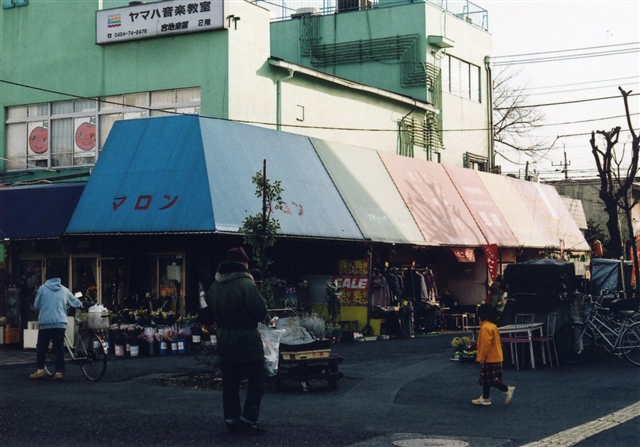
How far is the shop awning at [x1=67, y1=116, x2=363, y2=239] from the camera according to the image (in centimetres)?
2175

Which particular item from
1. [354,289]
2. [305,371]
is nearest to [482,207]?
[354,289]

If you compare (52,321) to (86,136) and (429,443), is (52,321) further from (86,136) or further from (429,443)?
(86,136)

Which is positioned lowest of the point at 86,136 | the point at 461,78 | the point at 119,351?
the point at 119,351

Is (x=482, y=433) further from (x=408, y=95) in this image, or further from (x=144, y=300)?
(x=408, y=95)

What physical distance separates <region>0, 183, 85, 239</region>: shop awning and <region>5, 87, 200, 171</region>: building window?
3442 mm

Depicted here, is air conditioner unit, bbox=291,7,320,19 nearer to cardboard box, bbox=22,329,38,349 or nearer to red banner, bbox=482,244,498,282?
red banner, bbox=482,244,498,282

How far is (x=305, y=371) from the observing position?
561 inches

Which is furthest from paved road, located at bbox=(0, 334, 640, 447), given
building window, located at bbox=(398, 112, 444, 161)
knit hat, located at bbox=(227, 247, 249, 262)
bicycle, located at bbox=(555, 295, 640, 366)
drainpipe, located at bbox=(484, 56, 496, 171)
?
drainpipe, located at bbox=(484, 56, 496, 171)

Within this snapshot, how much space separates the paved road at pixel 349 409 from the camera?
9922 mm

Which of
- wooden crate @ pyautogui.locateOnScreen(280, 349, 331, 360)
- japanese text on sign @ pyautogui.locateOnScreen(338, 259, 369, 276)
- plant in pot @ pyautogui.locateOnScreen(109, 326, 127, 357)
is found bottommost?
plant in pot @ pyautogui.locateOnScreen(109, 326, 127, 357)

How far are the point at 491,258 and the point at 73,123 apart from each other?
14.6m

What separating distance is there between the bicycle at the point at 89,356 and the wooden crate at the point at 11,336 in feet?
31.7

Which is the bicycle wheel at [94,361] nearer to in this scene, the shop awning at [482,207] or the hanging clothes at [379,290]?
the hanging clothes at [379,290]

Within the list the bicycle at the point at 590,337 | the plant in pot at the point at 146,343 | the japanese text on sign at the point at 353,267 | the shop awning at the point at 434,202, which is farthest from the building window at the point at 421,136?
the bicycle at the point at 590,337
